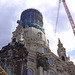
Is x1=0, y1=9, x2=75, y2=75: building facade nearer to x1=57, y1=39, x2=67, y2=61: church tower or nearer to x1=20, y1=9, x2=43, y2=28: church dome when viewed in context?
x1=57, y1=39, x2=67, y2=61: church tower

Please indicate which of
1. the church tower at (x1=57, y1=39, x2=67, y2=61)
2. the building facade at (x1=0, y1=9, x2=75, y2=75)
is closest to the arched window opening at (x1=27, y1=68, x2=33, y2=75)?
the building facade at (x1=0, y1=9, x2=75, y2=75)

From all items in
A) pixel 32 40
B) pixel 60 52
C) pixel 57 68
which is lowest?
pixel 57 68

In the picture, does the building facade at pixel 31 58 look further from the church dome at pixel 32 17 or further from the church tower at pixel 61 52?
the church dome at pixel 32 17

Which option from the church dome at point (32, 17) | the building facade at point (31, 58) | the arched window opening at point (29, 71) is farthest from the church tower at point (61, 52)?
the arched window opening at point (29, 71)

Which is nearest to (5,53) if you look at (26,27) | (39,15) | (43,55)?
(43,55)

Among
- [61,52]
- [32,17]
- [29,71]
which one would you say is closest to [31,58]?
[29,71]

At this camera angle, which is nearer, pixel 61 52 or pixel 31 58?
pixel 31 58

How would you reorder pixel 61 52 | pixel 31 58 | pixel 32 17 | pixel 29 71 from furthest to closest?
pixel 32 17 → pixel 61 52 → pixel 31 58 → pixel 29 71

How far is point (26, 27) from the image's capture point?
225 feet

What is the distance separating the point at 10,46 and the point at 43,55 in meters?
11.8

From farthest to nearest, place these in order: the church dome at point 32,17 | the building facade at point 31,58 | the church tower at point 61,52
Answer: the church dome at point 32,17, the church tower at point 61,52, the building facade at point 31,58

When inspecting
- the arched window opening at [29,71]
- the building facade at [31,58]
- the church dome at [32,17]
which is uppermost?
the church dome at [32,17]

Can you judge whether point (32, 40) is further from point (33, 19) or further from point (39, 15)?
point (39, 15)

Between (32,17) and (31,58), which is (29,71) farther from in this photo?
(32,17)
